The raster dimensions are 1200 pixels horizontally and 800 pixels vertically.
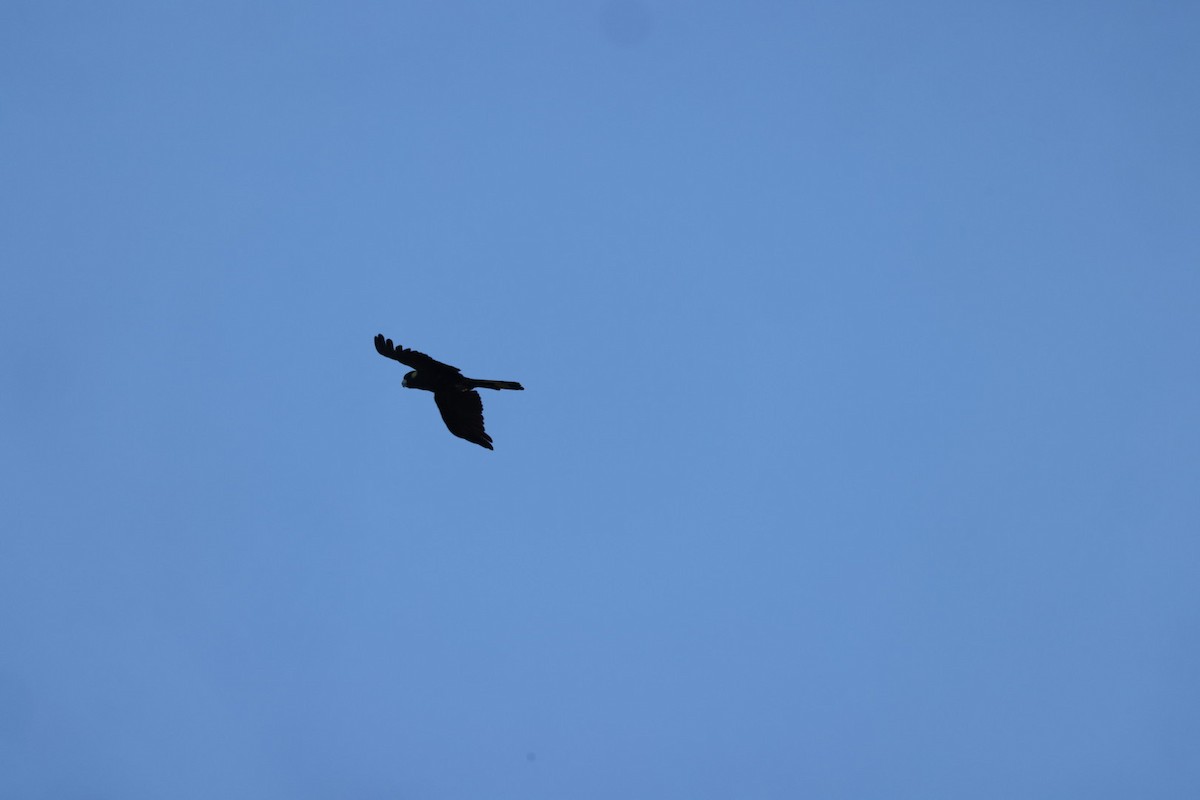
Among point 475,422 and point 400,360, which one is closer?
point 400,360

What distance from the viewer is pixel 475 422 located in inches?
1085

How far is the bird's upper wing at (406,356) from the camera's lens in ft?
82.8

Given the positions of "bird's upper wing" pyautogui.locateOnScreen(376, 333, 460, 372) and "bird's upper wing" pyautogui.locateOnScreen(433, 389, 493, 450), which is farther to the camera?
"bird's upper wing" pyautogui.locateOnScreen(433, 389, 493, 450)

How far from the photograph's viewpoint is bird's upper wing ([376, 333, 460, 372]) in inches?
993

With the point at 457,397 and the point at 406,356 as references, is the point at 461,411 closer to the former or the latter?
the point at 457,397

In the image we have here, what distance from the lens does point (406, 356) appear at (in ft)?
84.8

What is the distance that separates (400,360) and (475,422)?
2801 millimetres

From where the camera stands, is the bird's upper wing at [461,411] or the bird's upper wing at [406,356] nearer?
the bird's upper wing at [406,356]

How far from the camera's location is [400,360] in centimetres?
2555

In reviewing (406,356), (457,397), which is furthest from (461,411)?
(406,356)
